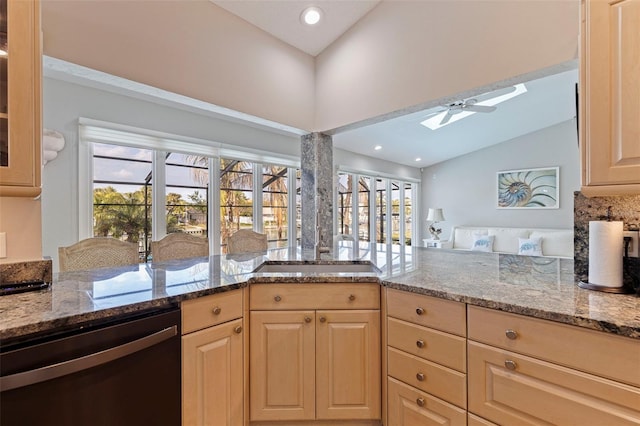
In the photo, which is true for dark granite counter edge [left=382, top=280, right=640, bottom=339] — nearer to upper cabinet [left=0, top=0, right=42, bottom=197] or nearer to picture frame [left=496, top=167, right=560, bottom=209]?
upper cabinet [left=0, top=0, right=42, bottom=197]

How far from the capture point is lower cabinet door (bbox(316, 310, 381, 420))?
1.59 meters

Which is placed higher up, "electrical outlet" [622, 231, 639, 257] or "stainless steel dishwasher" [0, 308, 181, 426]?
"electrical outlet" [622, 231, 639, 257]

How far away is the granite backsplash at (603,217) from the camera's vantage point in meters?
1.27

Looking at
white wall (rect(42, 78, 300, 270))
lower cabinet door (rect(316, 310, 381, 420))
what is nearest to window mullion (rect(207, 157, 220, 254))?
white wall (rect(42, 78, 300, 270))

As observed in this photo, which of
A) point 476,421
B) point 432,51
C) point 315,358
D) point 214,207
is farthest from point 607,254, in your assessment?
point 214,207

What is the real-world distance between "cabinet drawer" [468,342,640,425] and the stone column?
1766mm

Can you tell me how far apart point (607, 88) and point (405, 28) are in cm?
143

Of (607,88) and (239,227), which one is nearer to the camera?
(607,88)

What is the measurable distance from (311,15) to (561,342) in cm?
255

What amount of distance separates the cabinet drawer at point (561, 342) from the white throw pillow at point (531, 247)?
5360 mm

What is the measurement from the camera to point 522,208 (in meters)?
6.41

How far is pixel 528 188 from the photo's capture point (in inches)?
249

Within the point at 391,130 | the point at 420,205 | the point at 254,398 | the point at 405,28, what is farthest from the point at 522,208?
the point at 254,398

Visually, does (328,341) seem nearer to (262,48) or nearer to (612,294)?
(612,294)
